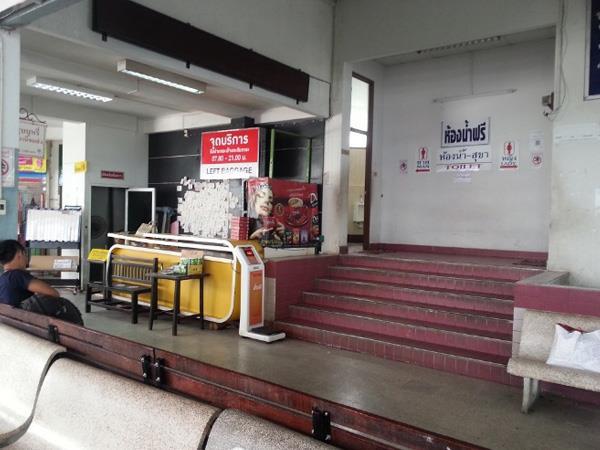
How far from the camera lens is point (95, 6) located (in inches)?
180

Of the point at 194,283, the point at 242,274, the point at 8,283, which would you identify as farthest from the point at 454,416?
the point at 194,283

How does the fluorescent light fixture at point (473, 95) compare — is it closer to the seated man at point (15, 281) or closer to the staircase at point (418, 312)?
the staircase at point (418, 312)

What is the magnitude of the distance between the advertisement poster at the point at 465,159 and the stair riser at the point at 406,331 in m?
3.73

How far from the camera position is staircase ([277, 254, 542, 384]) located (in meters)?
4.87

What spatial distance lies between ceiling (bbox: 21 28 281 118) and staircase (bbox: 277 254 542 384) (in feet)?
9.65

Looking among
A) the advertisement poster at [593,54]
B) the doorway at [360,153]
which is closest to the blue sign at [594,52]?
the advertisement poster at [593,54]

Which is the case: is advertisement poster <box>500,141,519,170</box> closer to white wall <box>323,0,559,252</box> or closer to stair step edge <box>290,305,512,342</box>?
white wall <box>323,0,559,252</box>

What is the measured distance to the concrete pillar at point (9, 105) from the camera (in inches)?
154

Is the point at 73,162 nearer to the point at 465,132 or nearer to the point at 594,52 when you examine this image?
the point at 465,132

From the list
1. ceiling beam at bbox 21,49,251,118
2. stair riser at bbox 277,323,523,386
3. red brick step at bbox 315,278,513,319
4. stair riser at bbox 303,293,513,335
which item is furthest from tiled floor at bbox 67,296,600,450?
ceiling beam at bbox 21,49,251,118

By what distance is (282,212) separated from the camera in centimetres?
713

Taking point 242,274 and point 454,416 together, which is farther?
point 242,274

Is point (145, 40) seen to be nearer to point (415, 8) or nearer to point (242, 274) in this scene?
point (242, 274)

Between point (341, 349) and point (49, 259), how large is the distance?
5.39 m
